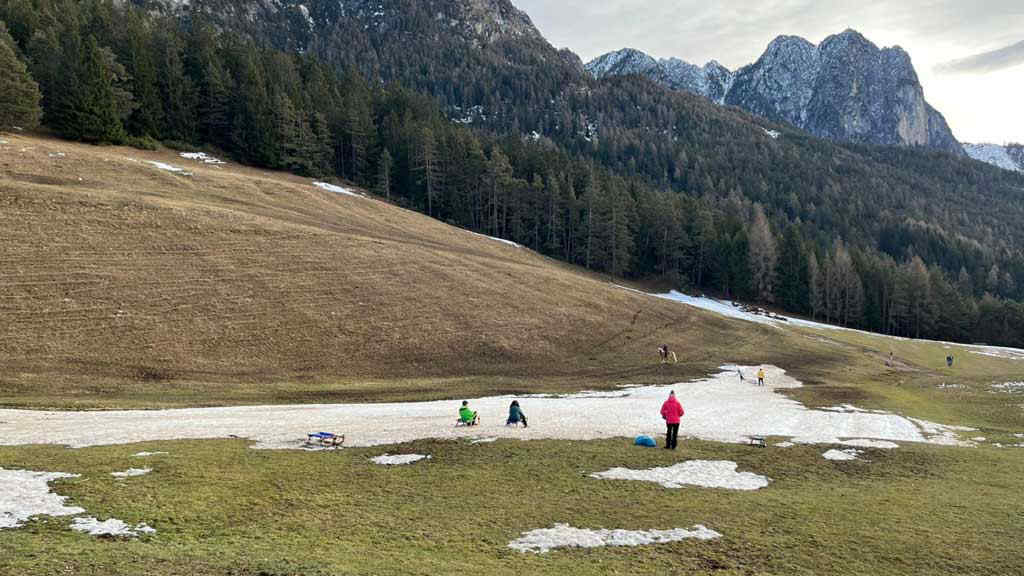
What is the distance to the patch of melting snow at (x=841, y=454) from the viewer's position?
23.7 m

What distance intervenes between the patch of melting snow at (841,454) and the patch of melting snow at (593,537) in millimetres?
11997

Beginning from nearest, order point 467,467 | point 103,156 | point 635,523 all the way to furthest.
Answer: point 635,523
point 467,467
point 103,156

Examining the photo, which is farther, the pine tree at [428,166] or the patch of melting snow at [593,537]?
the pine tree at [428,166]

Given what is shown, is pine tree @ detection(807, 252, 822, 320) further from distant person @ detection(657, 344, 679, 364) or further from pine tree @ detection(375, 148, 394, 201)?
pine tree @ detection(375, 148, 394, 201)

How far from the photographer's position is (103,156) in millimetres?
73312

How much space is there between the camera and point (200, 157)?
98375mm

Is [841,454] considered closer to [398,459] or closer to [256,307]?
[398,459]

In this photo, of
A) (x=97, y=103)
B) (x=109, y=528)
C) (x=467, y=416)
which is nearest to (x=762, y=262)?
(x=467, y=416)

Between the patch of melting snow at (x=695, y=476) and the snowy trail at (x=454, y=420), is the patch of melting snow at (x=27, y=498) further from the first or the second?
the patch of melting snow at (x=695, y=476)

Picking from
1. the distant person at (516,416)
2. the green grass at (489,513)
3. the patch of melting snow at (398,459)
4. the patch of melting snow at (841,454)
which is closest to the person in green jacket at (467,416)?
the distant person at (516,416)

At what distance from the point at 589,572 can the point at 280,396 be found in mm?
28828

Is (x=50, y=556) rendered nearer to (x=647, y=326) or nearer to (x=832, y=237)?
(x=647, y=326)

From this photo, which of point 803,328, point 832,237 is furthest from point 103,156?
point 832,237

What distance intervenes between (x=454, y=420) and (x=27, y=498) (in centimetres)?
1775
